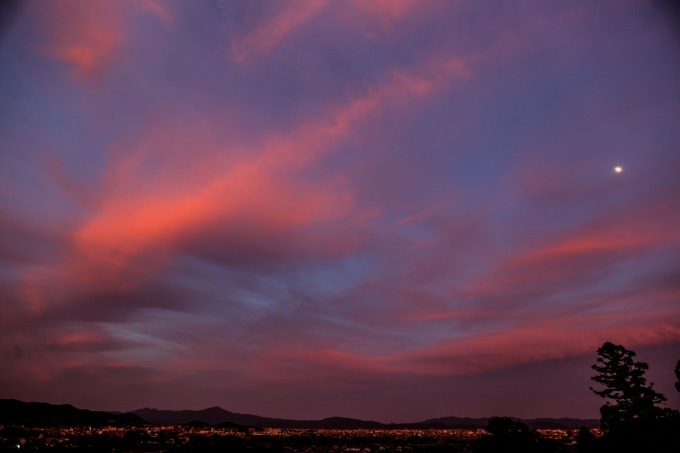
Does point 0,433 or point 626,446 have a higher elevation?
point 626,446

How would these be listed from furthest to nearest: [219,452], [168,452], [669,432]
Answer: [168,452] → [219,452] → [669,432]

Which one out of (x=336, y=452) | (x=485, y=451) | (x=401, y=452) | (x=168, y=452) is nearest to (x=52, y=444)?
(x=168, y=452)

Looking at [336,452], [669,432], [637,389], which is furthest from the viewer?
[336,452]

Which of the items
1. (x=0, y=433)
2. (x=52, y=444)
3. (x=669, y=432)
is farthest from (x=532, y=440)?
(x=0, y=433)

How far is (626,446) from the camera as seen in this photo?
26.9m

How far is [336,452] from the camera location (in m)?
123

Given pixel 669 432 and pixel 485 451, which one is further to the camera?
pixel 485 451

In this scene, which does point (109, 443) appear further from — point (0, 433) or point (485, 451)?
point (485, 451)

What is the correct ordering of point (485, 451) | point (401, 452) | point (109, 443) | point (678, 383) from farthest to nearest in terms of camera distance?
point (109, 443) → point (401, 452) → point (678, 383) → point (485, 451)

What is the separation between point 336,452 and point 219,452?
41.3 metres

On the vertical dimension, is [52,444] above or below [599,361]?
below

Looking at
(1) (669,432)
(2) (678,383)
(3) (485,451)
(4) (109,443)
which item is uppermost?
(2) (678,383)

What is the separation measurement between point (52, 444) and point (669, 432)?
153784 millimetres

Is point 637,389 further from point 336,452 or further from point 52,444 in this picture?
point 52,444
